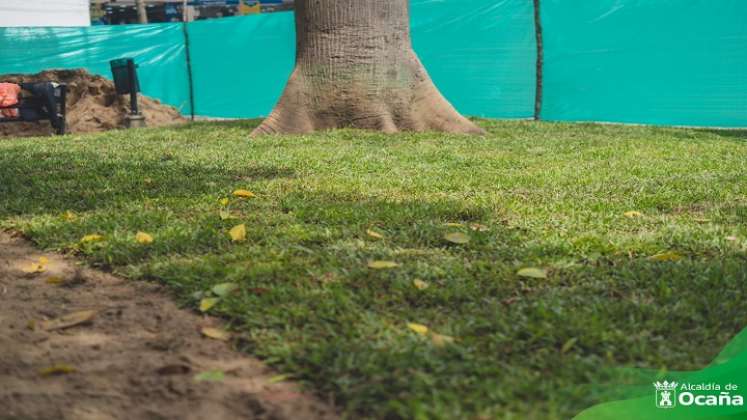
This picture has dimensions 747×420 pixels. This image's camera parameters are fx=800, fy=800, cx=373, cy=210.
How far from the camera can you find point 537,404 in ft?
6.15

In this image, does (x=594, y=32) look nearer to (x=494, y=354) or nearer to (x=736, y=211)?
(x=736, y=211)

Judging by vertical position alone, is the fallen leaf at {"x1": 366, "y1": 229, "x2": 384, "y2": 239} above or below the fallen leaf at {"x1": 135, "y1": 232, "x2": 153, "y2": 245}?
below

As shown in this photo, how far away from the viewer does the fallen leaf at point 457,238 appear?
3.35 meters

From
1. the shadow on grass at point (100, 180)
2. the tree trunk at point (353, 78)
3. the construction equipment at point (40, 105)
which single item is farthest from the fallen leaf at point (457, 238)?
the construction equipment at point (40, 105)

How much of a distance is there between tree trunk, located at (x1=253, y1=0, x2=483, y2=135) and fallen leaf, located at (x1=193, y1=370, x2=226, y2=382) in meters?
6.25

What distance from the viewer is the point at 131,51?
16.8 meters

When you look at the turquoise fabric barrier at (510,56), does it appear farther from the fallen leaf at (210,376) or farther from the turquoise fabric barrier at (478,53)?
the fallen leaf at (210,376)

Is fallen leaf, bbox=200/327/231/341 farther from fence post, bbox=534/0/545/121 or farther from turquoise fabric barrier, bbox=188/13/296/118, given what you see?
turquoise fabric barrier, bbox=188/13/296/118

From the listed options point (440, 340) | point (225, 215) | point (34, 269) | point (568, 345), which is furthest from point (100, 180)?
point (568, 345)

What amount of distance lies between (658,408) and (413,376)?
62 centimetres

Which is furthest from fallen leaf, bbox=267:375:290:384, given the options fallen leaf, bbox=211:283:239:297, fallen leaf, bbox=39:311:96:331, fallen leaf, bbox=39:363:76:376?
fallen leaf, bbox=39:311:96:331

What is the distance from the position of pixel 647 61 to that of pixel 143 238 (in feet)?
32.7

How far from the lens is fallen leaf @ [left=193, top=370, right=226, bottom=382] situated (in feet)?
6.87

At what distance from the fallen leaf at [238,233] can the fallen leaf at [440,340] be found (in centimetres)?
143
